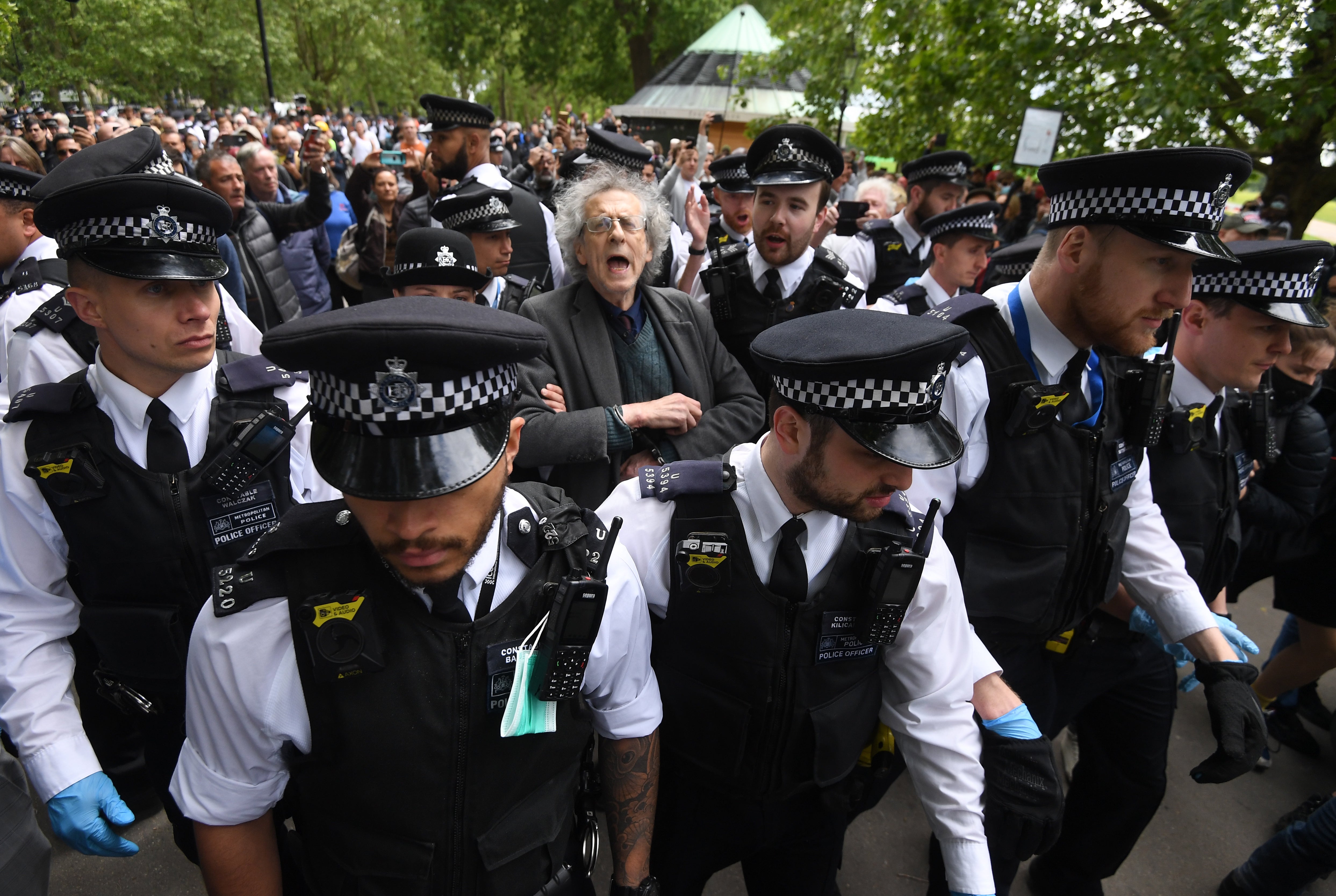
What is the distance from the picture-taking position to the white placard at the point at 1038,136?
6203 millimetres

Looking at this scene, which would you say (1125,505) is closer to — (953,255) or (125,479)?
(953,255)

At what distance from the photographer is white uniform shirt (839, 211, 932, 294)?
5516mm

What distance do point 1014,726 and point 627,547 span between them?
114 centimetres

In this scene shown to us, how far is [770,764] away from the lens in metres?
1.99

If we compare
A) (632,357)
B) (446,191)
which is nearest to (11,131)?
(446,191)

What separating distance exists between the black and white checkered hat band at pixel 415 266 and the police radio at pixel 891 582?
2351mm

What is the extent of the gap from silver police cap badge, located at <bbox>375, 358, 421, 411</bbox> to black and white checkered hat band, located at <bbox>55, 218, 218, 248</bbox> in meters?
1.26

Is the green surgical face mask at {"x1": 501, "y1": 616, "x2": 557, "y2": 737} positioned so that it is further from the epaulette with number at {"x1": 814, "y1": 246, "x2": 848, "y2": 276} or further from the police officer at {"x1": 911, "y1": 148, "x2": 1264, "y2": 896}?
the epaulette with number at {"x1": 814, "y1": 246, "x2": 848, "y2": 276}

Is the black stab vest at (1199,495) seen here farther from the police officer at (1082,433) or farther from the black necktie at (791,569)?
the black necktie at (791,569)

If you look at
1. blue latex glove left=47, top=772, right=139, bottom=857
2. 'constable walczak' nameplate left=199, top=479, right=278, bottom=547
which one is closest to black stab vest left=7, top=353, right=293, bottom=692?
'constable walczak' nameplate left=199, top=479, right=278, bottom=547

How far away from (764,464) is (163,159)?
257 cm

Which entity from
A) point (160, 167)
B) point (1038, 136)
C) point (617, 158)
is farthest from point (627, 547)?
point (1038, 136)

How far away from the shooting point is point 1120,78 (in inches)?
262

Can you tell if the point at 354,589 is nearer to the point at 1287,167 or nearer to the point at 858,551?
the point at 858,551
